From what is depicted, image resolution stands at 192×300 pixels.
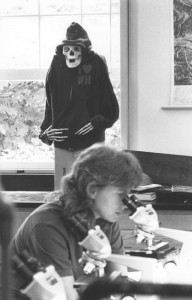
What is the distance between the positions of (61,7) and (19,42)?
1.70ft

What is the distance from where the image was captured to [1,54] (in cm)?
593

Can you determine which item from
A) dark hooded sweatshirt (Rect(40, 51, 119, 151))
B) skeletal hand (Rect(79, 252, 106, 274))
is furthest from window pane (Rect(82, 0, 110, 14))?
skeletal hand (Rect(79, 252, 106, 274))

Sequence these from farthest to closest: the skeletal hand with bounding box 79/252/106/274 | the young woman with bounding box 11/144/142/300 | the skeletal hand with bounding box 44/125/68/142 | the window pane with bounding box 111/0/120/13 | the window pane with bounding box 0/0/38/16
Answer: the window pane with bounding box 0/0/38/16, the window pane with bounding box 111/0/120/13, the skeletal hand with bounding box 44/125/68/142, the young woman with bounding box 11/144/142/300, the skeletal hand with bounding box 79/252/106/274

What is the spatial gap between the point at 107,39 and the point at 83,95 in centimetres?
77

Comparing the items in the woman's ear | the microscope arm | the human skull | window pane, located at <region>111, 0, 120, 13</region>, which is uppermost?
window pane, located at <region>111, 0, 120, 13</region>

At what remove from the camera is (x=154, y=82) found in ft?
17.8

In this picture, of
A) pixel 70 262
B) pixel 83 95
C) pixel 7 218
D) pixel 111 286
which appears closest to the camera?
pixel 7 218

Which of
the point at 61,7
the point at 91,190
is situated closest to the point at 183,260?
the point at 91,190

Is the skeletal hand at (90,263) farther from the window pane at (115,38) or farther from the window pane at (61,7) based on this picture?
the window pane at (61,7)

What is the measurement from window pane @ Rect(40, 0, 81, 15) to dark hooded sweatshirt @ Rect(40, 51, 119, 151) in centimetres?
66

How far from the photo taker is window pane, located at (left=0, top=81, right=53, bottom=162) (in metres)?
5.86

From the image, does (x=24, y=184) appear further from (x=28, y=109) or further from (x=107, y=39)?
(x=107, y=39)

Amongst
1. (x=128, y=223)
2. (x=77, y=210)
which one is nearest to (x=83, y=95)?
(x=128, y=223)

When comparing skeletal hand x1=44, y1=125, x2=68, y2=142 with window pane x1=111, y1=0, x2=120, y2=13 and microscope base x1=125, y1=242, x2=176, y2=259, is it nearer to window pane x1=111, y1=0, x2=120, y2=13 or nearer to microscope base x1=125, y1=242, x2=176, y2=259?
window pane x1=111, y1=0, x2=120, y2=13
